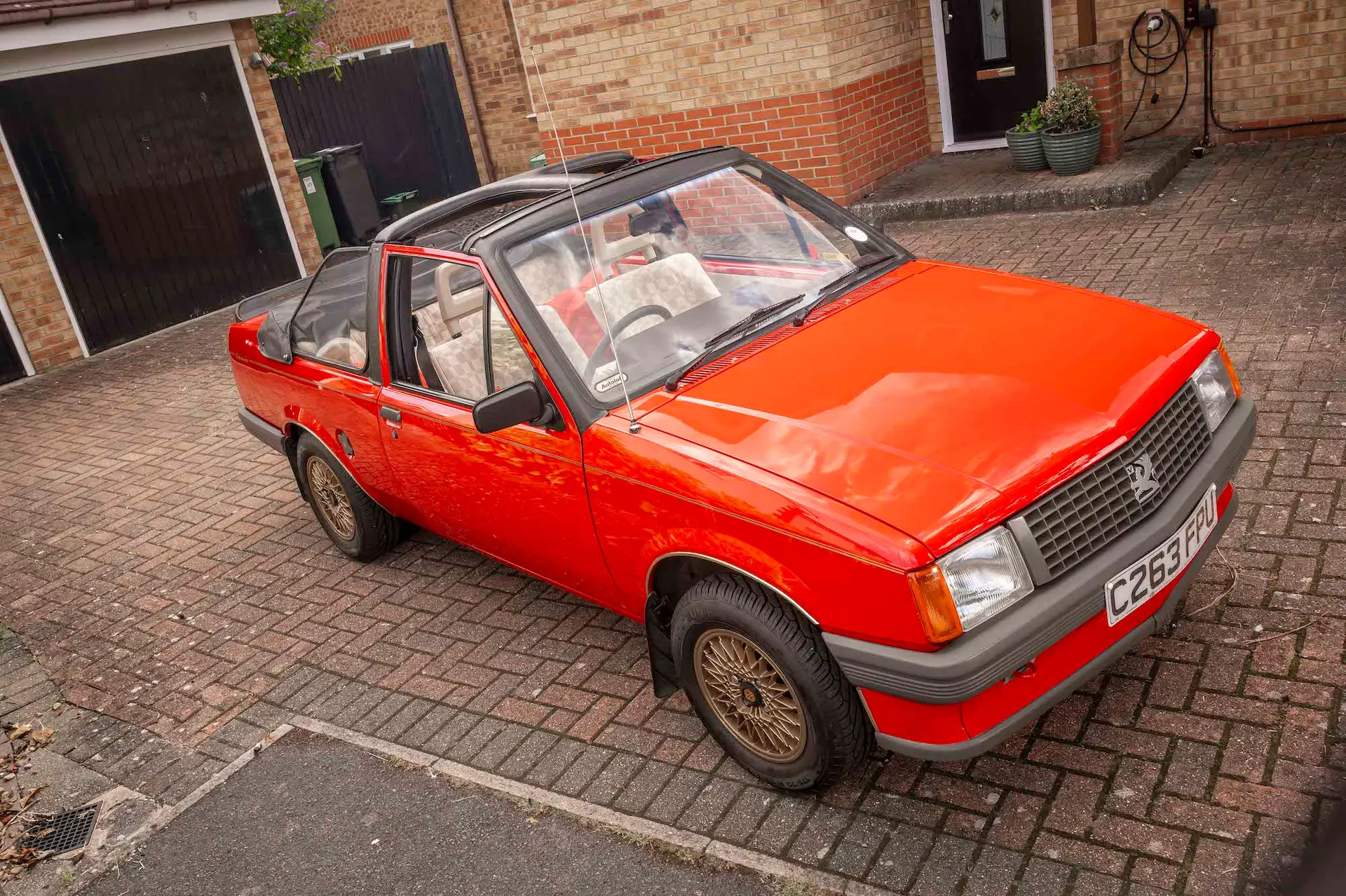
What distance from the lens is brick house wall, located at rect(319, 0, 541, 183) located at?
57.6 ft

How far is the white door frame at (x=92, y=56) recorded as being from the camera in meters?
11.2

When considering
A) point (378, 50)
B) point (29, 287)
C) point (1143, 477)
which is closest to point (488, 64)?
point (378, 50)

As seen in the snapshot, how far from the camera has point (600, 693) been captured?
14.2ft

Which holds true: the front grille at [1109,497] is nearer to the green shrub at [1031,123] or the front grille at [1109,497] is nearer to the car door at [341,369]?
the car door at [341,369]

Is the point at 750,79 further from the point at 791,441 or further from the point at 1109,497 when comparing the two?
the point at 1109,497

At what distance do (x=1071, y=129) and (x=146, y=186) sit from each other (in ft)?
31.9

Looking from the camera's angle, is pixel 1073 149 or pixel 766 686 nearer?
pixel 766 686

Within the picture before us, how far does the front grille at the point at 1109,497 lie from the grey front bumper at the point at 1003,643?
4cm

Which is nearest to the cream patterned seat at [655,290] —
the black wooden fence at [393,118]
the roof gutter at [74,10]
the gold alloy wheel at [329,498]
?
the gold alloy wheel at [329,498]

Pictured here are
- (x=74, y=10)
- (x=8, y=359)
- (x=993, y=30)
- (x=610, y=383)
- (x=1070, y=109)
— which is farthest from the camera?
(x=8, y=359)

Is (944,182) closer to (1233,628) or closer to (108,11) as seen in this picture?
(1233,628)

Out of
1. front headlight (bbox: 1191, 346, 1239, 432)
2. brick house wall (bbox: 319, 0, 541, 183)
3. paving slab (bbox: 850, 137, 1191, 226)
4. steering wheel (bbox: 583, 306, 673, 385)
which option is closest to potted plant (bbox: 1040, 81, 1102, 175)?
paving slab (bbox: 850, 137, 1191, 226)

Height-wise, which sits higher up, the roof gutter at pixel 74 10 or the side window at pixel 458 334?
the roof gutter at pixel 74 10

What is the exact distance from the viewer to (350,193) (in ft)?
50.2
